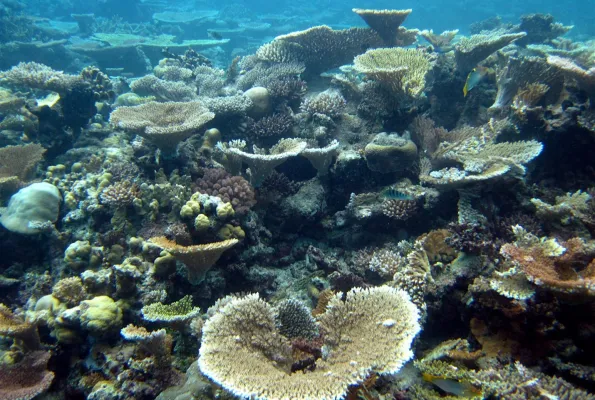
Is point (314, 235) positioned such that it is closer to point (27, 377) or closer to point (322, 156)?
point (322, 156)

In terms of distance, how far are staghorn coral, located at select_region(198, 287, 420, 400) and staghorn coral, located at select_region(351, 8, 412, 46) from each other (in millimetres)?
6892

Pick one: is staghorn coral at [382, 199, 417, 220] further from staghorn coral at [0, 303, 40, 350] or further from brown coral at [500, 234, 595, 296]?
staghorn coral at [0, 303, 40, 350]

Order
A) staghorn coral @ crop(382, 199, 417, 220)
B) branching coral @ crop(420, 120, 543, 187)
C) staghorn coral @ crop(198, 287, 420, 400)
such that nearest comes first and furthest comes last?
staghorn coral @ crop(198, 287, 420, 400) → branching coral @ crop(420, 120, 543, 187) → staghorn coral @ crop(382, 199, 417, 220)

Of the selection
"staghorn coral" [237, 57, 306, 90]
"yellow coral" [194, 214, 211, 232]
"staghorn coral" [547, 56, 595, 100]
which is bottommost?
"yellow coral" [194, 214, 211, 232]

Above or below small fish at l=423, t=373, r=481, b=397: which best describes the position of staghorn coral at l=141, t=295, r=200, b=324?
below

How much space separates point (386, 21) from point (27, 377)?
9.11m

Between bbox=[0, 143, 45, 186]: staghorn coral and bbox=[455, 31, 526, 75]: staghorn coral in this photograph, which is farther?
bbox=[455, 31, 526, 75]: staghorn coral

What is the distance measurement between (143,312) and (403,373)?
274cm

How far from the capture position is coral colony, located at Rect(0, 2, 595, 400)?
2.88 metres

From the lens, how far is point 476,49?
6.58 meters

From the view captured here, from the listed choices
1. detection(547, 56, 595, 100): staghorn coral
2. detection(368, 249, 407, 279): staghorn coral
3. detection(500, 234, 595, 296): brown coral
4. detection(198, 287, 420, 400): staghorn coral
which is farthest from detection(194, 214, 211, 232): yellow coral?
detection(547, 56, 595, 100): staghorn coral

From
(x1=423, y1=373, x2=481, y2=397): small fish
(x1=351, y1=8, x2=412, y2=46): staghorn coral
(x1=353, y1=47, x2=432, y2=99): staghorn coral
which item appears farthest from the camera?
(x1=351, y1=8, x2=412, y2=46): staghorn coral

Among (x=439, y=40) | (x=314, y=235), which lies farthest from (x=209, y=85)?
(x=439, y=40)

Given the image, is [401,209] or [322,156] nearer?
[401,209]
